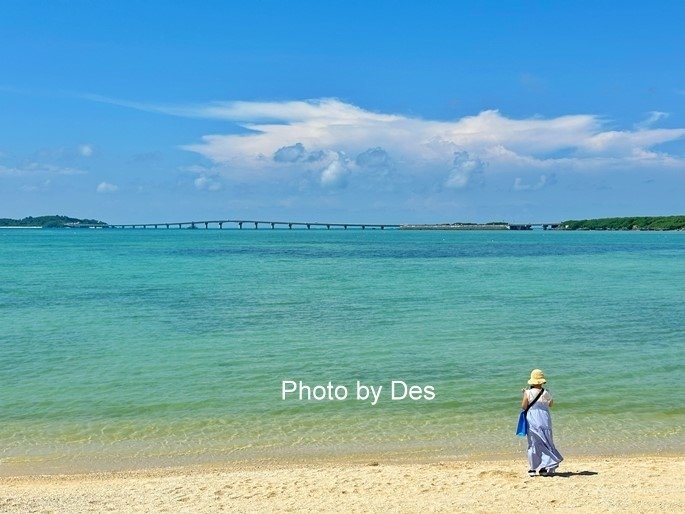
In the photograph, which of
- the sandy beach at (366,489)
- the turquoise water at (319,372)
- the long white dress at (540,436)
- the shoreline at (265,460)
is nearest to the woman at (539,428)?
the long white dress at (540,436)

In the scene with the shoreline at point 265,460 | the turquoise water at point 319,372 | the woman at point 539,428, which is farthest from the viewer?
the turquoise water at point 319,372

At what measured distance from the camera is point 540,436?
1192cm

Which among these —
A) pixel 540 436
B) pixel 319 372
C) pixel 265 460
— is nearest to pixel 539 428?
pixel 540 436

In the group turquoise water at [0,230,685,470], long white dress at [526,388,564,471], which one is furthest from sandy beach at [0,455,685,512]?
turquoise water at [0,230,685,470]

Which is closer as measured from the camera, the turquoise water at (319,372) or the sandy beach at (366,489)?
the sandy beach at (366,489)

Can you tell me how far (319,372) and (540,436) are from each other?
31.4 feet

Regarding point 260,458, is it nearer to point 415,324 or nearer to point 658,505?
point 658,505

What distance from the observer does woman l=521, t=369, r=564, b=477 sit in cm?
1193

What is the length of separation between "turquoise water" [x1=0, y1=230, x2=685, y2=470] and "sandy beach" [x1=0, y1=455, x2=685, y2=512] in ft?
3.90

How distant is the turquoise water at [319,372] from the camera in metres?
14.9

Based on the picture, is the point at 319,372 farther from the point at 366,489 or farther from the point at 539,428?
the point at 539,428

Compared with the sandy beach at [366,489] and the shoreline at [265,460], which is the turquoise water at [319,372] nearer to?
the shoreline at [265,460]

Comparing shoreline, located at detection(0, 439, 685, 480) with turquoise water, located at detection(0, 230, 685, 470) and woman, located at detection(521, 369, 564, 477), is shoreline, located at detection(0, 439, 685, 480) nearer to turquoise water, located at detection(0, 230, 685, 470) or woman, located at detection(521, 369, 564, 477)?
turquoise water, located at detection(0, 230, 685, 470)

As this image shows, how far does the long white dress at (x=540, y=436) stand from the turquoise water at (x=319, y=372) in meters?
2.04
